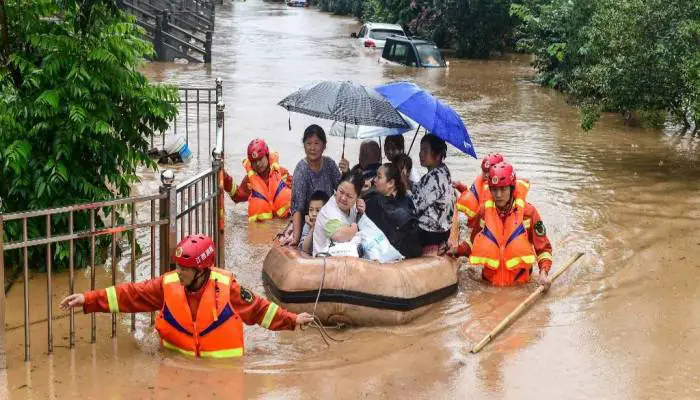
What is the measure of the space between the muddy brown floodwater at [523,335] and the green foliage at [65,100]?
91 centimetres

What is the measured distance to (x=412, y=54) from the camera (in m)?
29.4

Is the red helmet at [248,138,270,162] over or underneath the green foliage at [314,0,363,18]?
over

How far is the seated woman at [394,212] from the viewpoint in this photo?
8156 millimetres

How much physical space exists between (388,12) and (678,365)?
129 feet

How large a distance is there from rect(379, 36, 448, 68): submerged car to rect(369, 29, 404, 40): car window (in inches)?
153

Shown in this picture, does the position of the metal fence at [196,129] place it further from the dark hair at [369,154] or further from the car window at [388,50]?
the car window at [388,50]

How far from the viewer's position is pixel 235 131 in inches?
685

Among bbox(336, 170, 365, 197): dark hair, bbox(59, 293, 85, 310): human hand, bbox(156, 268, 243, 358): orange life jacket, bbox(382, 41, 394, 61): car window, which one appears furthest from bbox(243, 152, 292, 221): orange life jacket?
bbox(382, 41, 394, 61): car window

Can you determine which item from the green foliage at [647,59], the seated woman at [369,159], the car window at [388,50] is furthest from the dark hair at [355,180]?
the car window at [388,50]

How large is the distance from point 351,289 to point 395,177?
1.40 metres

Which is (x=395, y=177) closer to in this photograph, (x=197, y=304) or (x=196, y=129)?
(x=197, y=304)

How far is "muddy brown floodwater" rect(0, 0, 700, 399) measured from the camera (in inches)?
245

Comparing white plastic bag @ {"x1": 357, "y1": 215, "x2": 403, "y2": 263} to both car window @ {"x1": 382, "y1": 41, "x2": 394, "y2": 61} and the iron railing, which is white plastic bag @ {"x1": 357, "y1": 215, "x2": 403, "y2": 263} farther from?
car window @ {"x1": 382, "y1": 41, "x2": 394, "y2": 61}

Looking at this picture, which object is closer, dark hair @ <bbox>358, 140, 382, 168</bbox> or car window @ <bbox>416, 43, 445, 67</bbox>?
dark hair @ <bbox>358, 140, 382, 168</bbox>
